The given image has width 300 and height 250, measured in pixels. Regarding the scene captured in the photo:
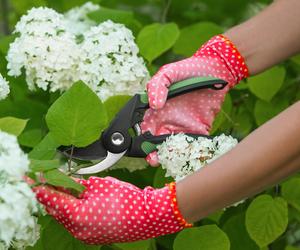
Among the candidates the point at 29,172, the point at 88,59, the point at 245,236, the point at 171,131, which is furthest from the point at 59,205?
the point at 245,236

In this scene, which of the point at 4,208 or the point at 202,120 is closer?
the point at 4,208

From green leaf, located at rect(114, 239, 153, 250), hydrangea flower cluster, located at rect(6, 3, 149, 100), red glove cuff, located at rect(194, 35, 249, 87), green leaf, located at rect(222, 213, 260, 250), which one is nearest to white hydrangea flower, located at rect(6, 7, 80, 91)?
hydrangea flower cluster, located at rect(6, 3, 149, 100)

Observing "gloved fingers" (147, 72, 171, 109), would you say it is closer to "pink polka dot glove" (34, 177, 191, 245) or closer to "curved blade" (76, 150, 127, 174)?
"curved blade" (76, 150, 127, 174)

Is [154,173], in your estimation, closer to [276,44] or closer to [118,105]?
[118,105]

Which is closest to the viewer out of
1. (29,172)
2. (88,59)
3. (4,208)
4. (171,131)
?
(4,208)

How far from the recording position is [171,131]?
179 centimetres

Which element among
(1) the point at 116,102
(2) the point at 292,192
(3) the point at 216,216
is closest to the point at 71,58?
(1) the point at 116,102

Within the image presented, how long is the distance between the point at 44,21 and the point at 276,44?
60 cm

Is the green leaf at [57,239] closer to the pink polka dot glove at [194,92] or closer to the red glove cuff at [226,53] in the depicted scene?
the pink polka dot glove at [194,92]

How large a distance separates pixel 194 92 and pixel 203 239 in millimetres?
353

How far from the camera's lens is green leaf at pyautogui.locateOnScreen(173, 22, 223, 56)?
2.38 metres

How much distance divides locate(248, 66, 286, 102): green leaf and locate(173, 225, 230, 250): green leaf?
23.6 inches

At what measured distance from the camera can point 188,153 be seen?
1633mm

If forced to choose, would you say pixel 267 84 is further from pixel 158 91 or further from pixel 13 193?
pixel 13 193
